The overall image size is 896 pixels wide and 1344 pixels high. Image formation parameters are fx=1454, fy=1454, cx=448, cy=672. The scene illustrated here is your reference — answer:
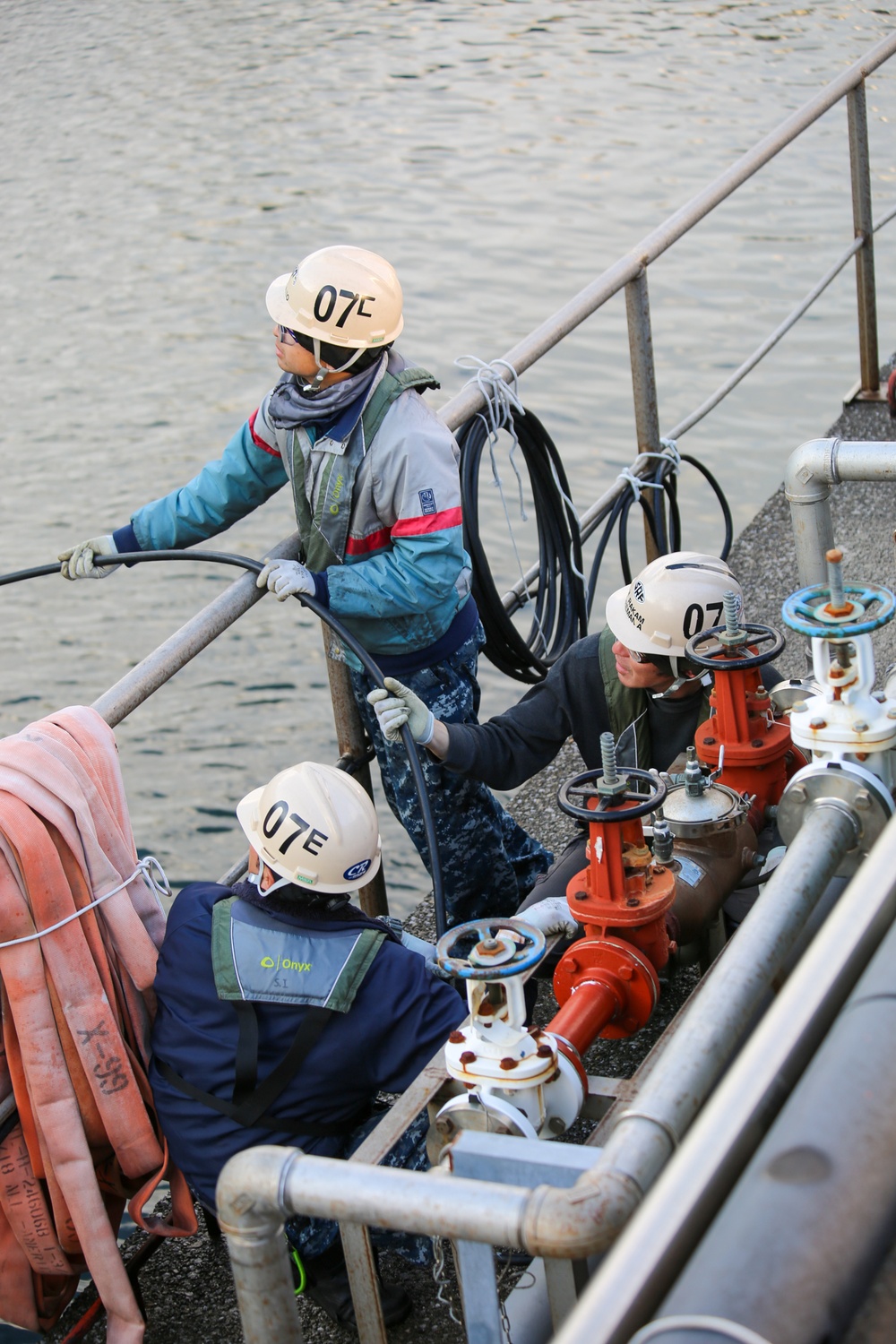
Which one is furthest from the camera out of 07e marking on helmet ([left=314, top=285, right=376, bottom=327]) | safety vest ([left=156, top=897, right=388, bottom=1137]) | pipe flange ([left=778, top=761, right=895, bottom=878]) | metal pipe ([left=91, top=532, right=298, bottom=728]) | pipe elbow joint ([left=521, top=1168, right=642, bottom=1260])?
07e marking on helmet ([left=314, top=285, right=376, bottom=327])

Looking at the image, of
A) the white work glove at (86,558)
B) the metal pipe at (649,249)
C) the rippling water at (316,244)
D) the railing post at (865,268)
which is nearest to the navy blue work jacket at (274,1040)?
the white work glove at (86,558)

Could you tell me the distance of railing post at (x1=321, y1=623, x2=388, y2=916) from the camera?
3025 millimetres

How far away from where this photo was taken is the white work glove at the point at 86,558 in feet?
9.96

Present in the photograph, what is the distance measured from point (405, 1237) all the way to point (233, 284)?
33.8 ft

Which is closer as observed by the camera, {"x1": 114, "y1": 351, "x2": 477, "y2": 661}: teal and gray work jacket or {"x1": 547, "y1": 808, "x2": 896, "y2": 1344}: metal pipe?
{"x1": 547, "y1": 808, "x2": 896, "y2": 1344}: metal pipe

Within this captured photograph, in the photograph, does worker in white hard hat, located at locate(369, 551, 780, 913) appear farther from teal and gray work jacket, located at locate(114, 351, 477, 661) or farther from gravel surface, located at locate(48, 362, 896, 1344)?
gravel surface, located at locate(48, 362, 896, 1344)

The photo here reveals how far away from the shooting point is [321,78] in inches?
625

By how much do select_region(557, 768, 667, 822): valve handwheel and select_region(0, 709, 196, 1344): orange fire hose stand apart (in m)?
0.67

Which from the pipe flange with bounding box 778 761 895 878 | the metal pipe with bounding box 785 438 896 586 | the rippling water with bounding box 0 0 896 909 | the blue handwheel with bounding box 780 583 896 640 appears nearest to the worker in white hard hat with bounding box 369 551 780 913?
the metal pipe with bounding box 785 438 896 586

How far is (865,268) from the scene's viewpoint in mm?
4789

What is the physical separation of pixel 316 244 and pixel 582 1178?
1164cm

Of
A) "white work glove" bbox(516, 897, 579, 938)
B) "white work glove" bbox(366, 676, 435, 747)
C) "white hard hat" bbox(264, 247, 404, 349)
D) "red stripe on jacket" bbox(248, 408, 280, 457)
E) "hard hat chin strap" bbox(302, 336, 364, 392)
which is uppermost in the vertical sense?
"white hard hat" bbox(264, 247, 404, 349)

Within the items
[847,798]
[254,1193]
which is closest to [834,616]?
[847,798]

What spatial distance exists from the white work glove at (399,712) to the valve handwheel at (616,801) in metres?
0.60
